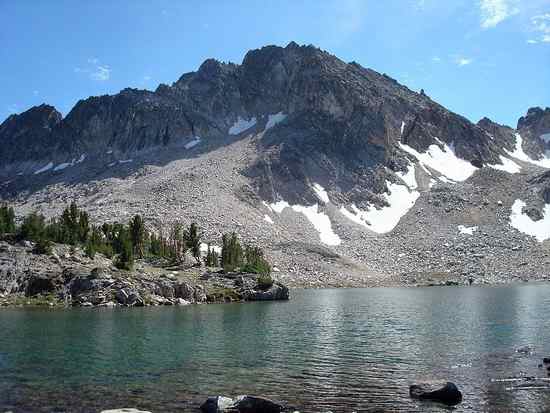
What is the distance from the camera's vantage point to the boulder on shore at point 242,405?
26.4m

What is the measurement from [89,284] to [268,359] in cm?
5763

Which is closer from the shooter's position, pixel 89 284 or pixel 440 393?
pixel 440 393

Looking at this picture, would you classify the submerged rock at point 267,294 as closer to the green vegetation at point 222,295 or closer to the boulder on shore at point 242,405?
the green vegetation at point 222,295

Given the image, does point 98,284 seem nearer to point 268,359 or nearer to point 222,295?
point 222,295

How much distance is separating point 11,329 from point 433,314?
5336 centimetres

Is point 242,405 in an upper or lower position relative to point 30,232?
lower

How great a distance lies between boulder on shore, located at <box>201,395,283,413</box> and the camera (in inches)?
1040

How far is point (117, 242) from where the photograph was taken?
399 feet

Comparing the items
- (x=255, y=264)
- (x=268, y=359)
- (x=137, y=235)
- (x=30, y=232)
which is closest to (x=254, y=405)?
(x=268, y=359)

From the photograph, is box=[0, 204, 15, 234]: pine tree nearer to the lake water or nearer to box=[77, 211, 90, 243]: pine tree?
box=[77, 211, 90, 243]: pine tree

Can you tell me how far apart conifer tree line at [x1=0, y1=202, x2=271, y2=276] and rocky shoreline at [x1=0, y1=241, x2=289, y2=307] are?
332 centimetres

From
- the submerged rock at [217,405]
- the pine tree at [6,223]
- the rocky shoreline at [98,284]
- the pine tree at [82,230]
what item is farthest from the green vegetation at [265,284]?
the submerged rock at [217,405]

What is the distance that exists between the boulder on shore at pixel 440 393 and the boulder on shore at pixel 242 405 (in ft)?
27.0

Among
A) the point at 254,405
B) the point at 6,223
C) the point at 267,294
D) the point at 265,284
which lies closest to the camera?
the point at 254,405
